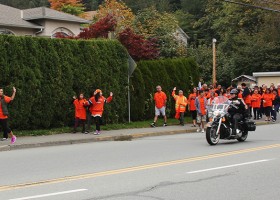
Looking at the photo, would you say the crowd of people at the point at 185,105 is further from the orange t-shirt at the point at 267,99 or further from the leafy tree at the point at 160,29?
the leafy tree at the point at 160,29

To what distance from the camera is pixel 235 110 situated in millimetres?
16828

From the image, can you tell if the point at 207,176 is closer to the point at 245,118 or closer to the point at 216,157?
the point at 216,157

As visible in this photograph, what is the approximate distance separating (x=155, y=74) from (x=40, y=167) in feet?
47.5

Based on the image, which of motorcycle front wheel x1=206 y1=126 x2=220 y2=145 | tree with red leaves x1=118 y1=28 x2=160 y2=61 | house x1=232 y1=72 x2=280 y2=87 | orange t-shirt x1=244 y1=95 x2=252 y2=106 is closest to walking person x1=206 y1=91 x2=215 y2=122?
motorcycle front wheel x1=206 y1=126 x2=220 y2=145

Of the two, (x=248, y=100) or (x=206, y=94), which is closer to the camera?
(x=206, y=94)

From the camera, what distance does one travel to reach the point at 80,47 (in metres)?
21.6

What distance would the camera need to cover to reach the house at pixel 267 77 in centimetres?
4734

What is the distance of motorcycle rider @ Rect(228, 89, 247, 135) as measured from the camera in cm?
1658

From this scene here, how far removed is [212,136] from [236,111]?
1.47 m

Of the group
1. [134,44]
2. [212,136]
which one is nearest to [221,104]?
[212,136]

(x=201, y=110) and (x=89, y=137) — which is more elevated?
(x=201, y=110)

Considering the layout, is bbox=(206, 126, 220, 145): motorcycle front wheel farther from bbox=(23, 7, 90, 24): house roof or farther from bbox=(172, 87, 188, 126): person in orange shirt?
bbox=(23, 7, 90, 24): house roof

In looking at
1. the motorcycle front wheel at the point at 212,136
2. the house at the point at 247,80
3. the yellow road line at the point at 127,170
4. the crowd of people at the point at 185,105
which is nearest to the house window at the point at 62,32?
the crowd of people at the point at 185,105

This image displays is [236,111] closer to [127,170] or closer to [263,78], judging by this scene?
[127,170]
